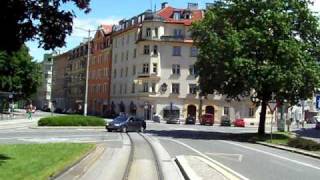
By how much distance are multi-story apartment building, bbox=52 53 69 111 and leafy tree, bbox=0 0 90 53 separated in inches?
6170

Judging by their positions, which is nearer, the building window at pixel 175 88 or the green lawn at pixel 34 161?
the green lawn at pixel 34 161

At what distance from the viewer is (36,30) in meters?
18.9

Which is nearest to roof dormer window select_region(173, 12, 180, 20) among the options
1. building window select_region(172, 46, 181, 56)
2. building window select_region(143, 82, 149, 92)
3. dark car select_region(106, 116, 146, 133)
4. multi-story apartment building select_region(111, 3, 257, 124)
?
multi-story apartment building select_region(111, 3, 257, 124)

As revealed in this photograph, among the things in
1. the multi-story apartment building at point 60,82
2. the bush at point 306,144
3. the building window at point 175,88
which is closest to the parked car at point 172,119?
the building window at point 175,88

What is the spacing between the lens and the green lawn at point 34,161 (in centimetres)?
1709

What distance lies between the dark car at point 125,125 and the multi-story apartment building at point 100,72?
7059cm

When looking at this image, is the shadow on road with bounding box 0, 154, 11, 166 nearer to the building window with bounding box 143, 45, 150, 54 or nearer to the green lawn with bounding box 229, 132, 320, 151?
the green lawn with bounding box 229, 132, 320, 151

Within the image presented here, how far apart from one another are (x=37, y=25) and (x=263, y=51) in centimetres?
3505

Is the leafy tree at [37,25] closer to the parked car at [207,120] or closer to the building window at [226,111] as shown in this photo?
the parked car at [207,120]

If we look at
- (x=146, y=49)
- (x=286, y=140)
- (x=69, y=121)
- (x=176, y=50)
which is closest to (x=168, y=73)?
(x=176, y=50)

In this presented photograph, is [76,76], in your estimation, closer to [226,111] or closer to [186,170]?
[226,111]

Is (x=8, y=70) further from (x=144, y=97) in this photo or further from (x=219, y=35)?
(x=219, y=35)

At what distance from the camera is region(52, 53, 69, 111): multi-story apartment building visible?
591 ft

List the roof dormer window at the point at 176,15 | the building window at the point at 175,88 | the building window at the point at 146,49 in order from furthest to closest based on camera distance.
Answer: the roof dormer window at the point at 176,15 < the building window at the point at 146,49 < the building window at the point at 175,88
